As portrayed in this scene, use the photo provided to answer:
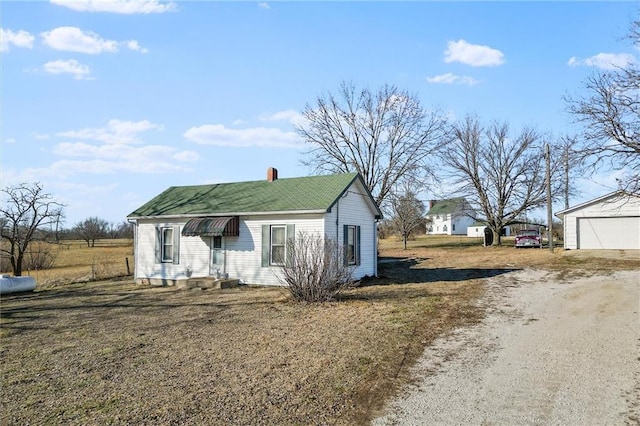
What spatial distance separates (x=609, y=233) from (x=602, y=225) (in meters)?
0.62

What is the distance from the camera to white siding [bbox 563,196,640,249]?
1126 inches

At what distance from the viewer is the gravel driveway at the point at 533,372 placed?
4.66 metres

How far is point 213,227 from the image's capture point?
15.8m

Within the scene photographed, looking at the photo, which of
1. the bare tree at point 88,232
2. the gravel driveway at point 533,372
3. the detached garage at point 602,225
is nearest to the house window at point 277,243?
the gravel driveway at point 533,372

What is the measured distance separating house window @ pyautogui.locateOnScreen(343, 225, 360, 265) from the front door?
446 centimetres

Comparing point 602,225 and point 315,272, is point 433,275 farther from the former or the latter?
point 602,225

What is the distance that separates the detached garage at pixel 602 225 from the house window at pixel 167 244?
24.7m

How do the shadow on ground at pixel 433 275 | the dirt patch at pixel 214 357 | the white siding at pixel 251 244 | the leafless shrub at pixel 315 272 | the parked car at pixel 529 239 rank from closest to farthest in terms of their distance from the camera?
the dirt patch at pixel 214 357 < the leafless shrub at pixel 315 272 < the white siding at pixel 251 244 < the shadow on ground at pixel 433 275 < the parked car at pixel 529 239

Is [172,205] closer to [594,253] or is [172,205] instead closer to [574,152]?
[574,152]

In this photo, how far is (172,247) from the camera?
17.5 m

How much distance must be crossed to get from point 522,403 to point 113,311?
953 centimetres

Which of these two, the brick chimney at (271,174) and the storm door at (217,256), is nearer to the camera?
the storm door at (217,256)

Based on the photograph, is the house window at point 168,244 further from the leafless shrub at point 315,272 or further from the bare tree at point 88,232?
the bare tree at point 88,232

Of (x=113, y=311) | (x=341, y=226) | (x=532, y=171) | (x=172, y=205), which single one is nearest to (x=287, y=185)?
(x=341, y=226)
